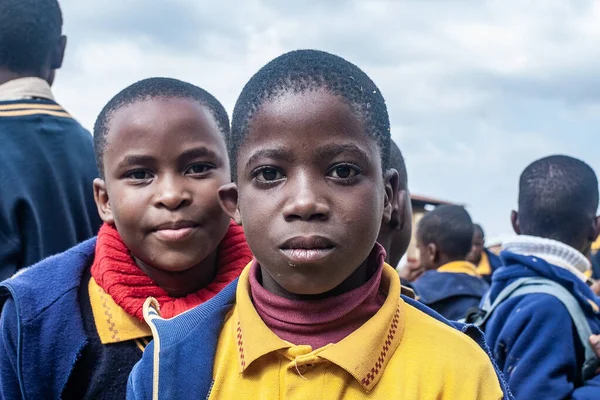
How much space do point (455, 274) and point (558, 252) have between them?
1470mm

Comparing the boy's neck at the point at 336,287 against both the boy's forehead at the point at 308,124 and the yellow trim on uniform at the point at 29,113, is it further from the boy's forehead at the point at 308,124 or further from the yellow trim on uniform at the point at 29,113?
the yellow trim on uniform at the point at 29,113

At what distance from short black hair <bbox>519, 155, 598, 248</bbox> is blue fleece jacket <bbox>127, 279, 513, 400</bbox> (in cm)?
172

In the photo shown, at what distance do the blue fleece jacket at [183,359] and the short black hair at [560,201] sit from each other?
1723 mm

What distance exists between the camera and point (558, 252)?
309cm

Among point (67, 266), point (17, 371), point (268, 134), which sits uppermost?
point (268, 134)

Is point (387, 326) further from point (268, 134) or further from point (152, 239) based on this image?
point (152, 239)

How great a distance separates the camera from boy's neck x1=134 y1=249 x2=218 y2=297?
2.15 m

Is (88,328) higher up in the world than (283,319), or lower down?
lower down

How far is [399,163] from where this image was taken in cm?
291

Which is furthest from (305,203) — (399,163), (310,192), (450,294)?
(450,294)

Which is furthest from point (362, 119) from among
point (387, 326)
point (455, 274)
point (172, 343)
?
point (455, 274)

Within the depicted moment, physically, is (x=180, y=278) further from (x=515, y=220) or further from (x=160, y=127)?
(x=515, y=220)

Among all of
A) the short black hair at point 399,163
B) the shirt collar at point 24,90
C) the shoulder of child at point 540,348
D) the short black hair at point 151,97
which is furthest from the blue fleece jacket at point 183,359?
the shirt collar at point 24,90

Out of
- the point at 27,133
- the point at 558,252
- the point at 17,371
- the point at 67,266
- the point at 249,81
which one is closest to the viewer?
the point at 249,81
